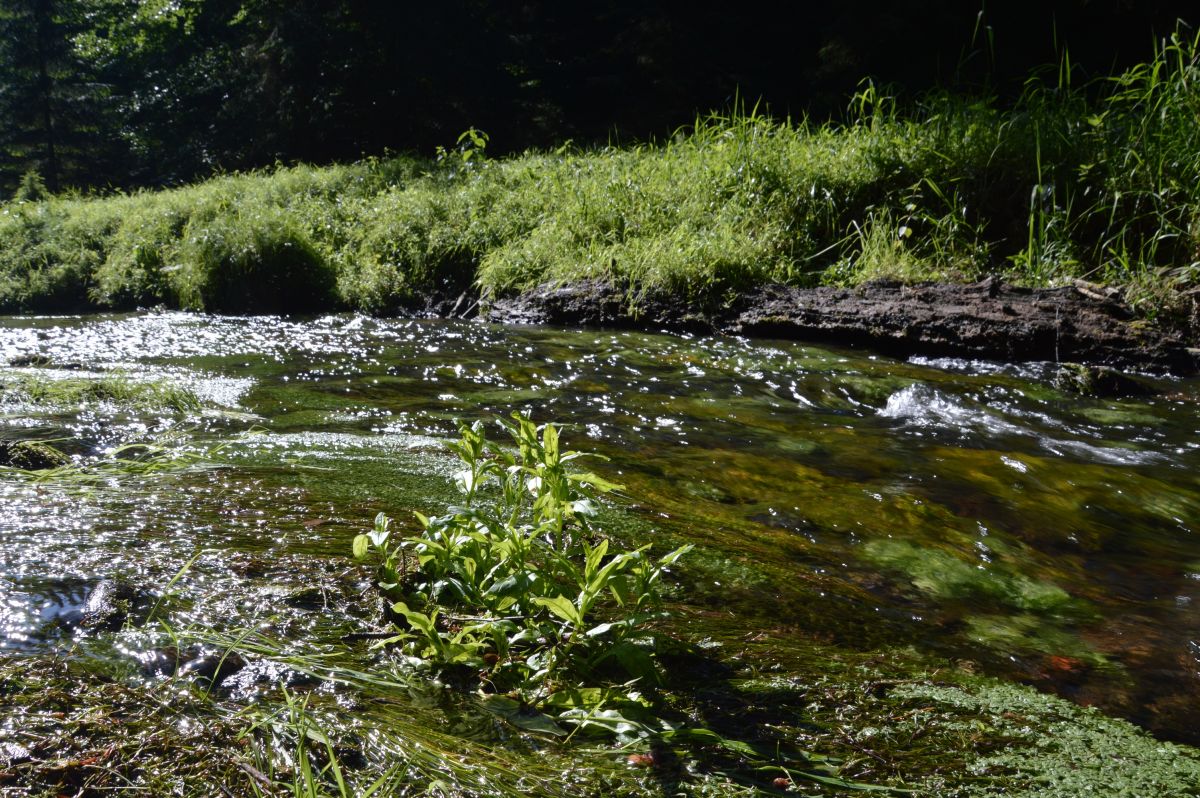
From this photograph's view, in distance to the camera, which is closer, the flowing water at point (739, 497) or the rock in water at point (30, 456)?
the flowing water at point (739, 497)

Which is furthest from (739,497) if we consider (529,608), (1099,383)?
(1099,383)

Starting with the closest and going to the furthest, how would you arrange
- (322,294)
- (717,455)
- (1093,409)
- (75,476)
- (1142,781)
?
(1142,781)
(75,476)
(717,455)
(1093,409)
(322,294)

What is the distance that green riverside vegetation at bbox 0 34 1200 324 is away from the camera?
616 centimetres

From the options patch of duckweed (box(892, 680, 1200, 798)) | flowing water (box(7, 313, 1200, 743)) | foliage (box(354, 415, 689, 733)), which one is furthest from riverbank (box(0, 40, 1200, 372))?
foliage (box(354, 415, 689, 733))

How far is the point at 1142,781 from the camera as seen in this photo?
1.31 metres

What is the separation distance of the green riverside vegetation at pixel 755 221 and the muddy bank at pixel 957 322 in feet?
0.86

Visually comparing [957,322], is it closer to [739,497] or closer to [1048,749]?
[739,497]

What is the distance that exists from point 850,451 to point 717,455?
0.63 metres

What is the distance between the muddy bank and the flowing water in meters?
0.26

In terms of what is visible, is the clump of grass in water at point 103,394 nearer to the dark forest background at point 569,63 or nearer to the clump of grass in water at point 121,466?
the clump of grass in water at point 121,466

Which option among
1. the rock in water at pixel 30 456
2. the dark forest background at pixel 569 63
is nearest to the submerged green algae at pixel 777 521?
the rock in water at pixel 30 456

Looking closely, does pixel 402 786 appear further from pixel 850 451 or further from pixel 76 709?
A: pixel 850 451

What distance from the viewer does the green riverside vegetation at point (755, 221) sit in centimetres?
616

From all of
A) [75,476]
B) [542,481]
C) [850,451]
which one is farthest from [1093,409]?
[75,476]
